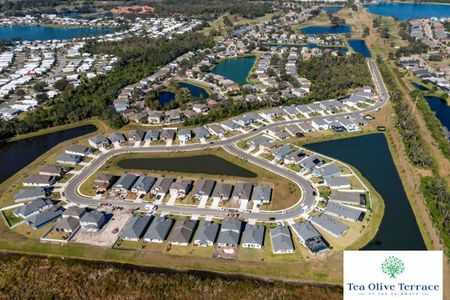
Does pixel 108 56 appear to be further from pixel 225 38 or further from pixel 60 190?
pixel 60 190

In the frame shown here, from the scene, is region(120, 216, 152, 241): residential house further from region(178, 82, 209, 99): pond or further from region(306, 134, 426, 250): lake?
region(178, 82, 209, 99): pond

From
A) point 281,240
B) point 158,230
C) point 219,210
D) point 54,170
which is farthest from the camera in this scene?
point 54,170

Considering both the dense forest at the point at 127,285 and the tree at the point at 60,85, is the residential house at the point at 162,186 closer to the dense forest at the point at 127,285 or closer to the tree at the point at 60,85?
the dense forest at the point at 127,285

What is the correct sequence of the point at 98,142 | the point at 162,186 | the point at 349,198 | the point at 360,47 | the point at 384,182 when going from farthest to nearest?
the point at 360,47, the point at 98,142, the point at 384,182, the point at 162,186, the point at 349,198

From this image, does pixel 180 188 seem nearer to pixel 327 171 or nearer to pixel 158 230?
pixel 158 230

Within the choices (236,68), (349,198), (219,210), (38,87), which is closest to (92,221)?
(219,210)

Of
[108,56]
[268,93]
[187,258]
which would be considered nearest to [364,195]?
[187,258]
